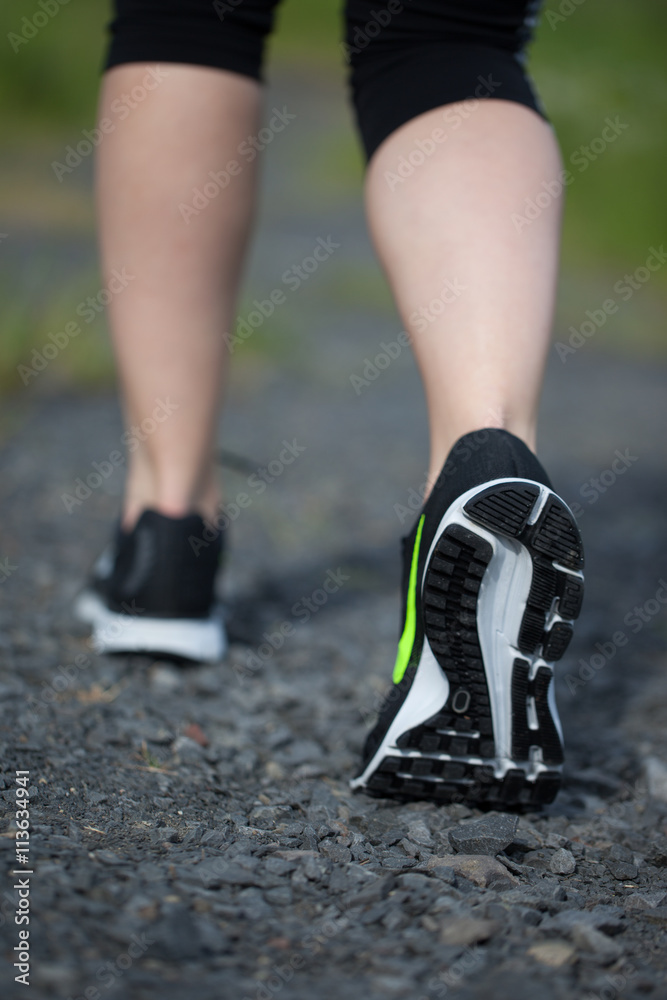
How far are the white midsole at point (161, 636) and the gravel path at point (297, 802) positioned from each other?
4 cm

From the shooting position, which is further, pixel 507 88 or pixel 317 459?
pixel 317 459

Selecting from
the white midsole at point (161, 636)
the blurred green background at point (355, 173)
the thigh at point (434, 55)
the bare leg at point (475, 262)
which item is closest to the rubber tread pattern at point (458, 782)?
the bare leg at point (475, 262)

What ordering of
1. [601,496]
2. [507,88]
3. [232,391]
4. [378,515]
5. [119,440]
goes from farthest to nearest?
[232,391] < [119,440] < [601,496] < [378,515] < [507,88]

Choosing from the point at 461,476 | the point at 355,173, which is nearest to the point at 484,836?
the point at 461,476

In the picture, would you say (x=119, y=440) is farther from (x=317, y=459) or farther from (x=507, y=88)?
(x=507, y=88)

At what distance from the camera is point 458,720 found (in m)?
0.97

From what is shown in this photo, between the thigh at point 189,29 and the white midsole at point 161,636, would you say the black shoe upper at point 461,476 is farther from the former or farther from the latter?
the thigh at point 189,29

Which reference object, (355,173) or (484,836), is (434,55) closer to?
(484,836)

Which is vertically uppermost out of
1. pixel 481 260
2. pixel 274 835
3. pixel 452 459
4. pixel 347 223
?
pixel 347 223

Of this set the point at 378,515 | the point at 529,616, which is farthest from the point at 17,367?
the point at 529,616

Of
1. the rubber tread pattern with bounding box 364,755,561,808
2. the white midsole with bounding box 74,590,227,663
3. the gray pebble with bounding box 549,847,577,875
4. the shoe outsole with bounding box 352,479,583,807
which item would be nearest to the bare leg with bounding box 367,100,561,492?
the shoe outsole with bounding box 352,479,583,807

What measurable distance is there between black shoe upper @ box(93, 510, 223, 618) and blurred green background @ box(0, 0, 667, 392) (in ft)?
6.17

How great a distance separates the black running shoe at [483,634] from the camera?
907mm

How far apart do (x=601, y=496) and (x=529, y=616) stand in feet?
6.14
